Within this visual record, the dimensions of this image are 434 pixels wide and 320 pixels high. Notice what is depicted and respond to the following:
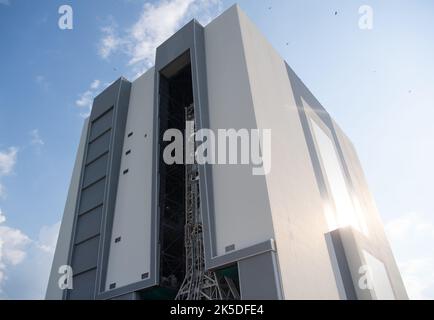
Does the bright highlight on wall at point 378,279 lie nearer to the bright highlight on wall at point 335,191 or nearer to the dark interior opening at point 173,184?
the bright highlight on wall at point 335,191

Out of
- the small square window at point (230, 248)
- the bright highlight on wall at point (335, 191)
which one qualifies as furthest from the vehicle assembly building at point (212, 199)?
the bright highlight on wall at point (335, 191)

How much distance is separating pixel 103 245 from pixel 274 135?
1179 centimetres

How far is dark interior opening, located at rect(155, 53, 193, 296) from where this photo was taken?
20341 millimetres

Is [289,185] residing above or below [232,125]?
below

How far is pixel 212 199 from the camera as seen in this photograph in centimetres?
1741

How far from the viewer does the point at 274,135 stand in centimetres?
1898

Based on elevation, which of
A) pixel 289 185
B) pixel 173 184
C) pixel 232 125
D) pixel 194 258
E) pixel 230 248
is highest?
pixel 173 184

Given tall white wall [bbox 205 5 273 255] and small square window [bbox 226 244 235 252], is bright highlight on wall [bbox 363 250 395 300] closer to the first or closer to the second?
tall white wall [bbox 205 5 273 255]

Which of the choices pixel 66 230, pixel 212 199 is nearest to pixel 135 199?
pixel 212 199

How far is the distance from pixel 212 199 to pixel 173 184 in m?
6.73

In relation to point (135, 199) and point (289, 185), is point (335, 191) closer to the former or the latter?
point (289, 185)

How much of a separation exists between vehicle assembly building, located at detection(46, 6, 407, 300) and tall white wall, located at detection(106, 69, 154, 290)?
9 centimetres

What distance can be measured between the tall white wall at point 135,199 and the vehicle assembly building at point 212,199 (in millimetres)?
85
